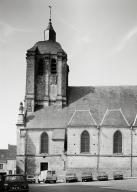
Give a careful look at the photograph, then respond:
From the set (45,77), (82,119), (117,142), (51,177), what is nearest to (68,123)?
(82,119)

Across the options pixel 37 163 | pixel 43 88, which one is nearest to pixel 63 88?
pixel 43 88

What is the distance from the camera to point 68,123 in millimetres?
51438

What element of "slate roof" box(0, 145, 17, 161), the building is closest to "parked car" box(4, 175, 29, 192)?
the building

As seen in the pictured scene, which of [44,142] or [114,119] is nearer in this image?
[114,119]

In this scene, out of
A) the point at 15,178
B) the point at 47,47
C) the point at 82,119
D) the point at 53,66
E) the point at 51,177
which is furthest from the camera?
the point at 47,47

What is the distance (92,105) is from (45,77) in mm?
7851

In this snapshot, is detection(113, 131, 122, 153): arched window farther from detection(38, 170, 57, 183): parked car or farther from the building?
the building

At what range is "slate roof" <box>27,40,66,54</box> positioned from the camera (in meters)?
55.9

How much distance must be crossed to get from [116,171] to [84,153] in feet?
15.2

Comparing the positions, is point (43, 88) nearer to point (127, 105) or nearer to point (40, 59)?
point (40, 59)

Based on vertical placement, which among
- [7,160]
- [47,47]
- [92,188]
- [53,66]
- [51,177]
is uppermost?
[47,47]

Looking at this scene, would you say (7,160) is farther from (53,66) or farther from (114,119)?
(114,119)

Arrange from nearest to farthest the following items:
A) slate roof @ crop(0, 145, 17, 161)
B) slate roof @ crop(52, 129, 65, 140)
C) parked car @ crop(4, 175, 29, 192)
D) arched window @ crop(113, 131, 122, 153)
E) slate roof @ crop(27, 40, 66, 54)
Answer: parked car @ crop(4, 175, 29, 192)
arched window @ crop(113, 131, 122, 153)
slate roof @ crop(52, 129, 65, 140)
slate roof @ crop(27, 40, 66, 54)
slate roof @ crop(0, 145, 17, 161)

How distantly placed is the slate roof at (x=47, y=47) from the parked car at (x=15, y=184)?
31.2 meters
